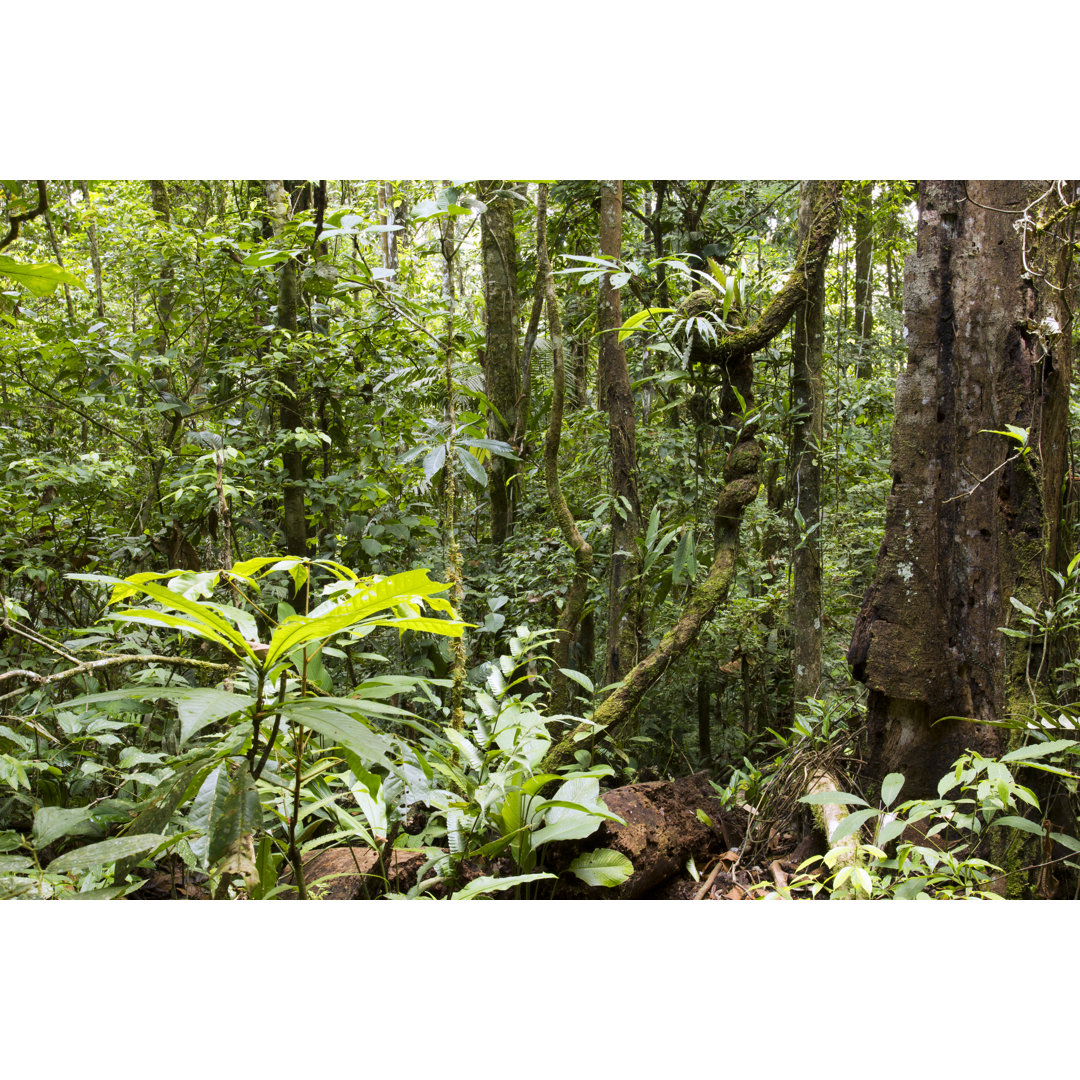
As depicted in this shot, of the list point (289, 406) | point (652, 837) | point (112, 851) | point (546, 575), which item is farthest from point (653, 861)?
point (289, 406)

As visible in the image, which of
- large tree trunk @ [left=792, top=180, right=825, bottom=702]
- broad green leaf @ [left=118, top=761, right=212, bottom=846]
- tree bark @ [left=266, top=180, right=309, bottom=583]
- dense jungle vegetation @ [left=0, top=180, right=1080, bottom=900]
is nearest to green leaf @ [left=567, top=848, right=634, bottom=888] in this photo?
dense jungle vegetation @ [left=0, top=180, right=1080, bottom=900]

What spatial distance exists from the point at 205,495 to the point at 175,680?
768 mm

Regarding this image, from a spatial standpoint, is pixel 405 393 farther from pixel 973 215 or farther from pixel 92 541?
pixel 973 215

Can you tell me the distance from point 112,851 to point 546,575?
2.63 m

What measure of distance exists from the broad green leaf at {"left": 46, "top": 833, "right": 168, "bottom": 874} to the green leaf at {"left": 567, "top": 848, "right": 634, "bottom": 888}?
0.98 metres

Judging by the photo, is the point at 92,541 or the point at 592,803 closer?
the point at 592,803

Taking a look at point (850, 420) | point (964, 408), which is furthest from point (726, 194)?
point (964, 408)

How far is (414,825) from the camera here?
6.53 ft

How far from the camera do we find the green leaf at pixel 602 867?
1.70 meters

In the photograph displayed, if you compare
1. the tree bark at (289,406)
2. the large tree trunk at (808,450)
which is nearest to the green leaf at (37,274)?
the tree bark at (289,406)

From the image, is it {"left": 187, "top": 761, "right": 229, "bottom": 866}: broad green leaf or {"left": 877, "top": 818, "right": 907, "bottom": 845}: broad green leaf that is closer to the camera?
{"left": 187, "top": 761, "right": 229, "bottom": 866}: broad green leaf

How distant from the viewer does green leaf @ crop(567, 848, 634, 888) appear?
1.70 metres

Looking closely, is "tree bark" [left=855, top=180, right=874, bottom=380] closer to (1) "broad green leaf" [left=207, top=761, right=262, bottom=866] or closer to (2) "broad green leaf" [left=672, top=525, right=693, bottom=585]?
(2) "broad green leaf" [left=672, top=525, right=693, bottom=585]

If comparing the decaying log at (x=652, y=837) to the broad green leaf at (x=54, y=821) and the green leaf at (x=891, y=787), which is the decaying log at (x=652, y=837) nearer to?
the green leaf at (x=891, y=787)
